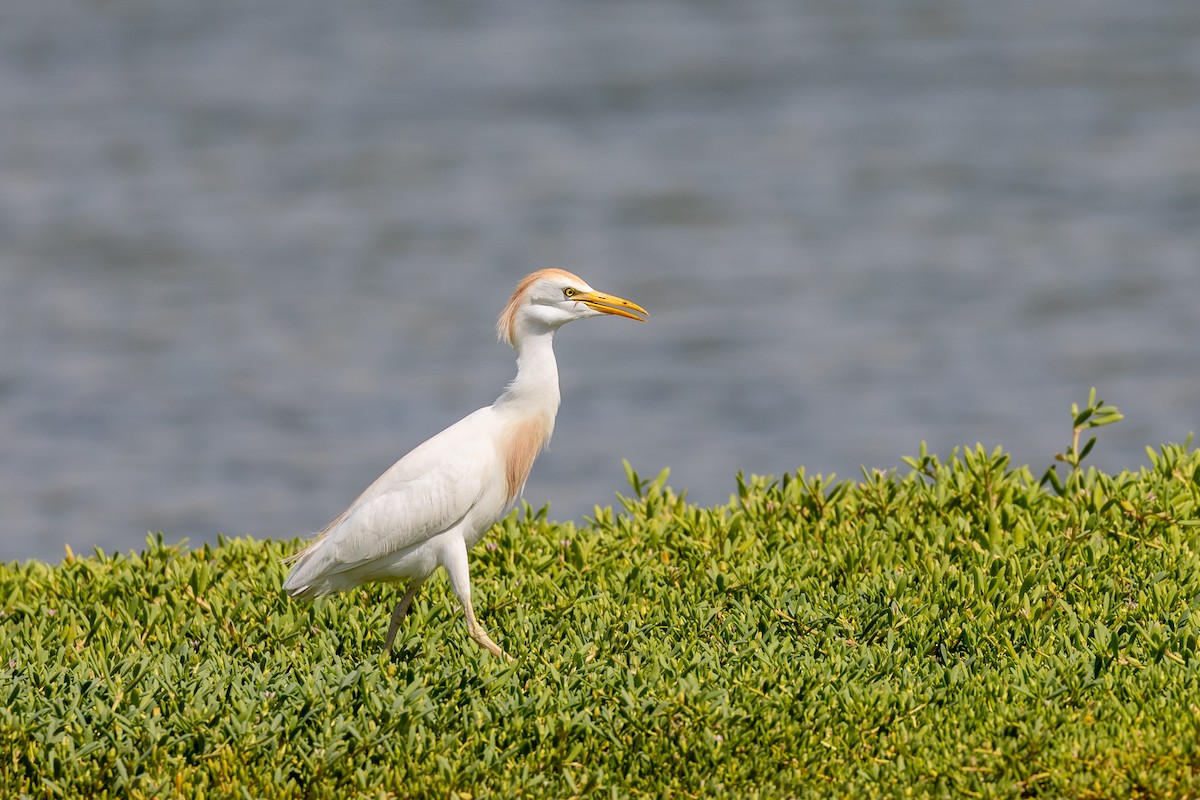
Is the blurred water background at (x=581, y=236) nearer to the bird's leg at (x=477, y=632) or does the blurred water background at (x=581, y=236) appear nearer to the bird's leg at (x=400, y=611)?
the bird's leg at (x=400, y=611)

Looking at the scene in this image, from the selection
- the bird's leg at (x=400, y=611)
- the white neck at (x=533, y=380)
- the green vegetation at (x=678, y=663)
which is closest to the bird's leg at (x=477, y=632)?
the green vegetation at (x=678, y=663)

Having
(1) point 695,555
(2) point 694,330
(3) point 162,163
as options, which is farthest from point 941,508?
(3) point 162,163

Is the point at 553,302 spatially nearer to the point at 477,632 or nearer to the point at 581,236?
the point at 477,632

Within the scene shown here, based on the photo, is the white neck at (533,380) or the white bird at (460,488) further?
the white neck at (533,380)

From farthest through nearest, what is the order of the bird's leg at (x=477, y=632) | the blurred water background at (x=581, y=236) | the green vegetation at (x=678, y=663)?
the blurred water background at (x=581, y=236) < the bird's leg at (x=477, y=632) < the green vegetation at (x=678, y=663)

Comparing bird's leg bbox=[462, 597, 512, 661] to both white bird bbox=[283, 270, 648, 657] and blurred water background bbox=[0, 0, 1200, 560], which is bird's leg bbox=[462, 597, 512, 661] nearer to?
white bird bbox=[283, 270, 648, 657]

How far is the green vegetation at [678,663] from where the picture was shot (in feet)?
17.4

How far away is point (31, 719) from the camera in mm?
5508

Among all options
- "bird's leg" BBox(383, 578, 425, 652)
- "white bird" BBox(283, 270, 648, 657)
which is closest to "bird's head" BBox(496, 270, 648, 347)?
"white bird" BBox(283, 270, 648, 657)

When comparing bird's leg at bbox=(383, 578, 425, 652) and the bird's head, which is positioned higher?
the bird's head

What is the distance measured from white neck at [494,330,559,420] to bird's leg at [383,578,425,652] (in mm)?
826

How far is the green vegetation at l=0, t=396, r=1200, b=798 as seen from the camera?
17.4 feet

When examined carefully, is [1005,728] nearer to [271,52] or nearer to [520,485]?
[520,485]

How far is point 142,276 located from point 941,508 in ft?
40.9
